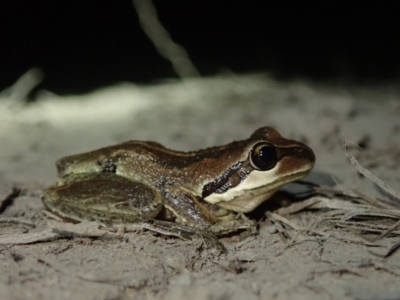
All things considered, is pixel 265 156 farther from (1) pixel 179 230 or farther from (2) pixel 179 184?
(1) pixel 179 230

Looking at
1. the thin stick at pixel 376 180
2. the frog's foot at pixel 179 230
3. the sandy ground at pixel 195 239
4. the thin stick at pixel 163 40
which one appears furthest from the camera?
the thin stick at pixel 163 40

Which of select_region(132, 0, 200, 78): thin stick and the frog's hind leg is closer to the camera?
the frog's hind leg

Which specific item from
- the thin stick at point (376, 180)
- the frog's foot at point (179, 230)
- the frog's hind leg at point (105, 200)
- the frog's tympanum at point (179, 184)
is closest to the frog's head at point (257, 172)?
the frog's tympanum at point (179, 184)

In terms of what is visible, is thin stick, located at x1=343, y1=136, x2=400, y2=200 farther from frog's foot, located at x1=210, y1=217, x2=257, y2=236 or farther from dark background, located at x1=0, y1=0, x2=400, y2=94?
dark background, located at x1=0, y1=0, x2=400, y2=94

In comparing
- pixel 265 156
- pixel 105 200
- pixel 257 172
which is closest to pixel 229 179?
pixel 257 172

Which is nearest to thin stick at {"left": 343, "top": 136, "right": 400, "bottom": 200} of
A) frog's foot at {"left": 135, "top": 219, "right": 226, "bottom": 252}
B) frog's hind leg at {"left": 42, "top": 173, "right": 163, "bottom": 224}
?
frog's foot at {"left": 135, "top": 219, "right": 226, "bottom": 252}

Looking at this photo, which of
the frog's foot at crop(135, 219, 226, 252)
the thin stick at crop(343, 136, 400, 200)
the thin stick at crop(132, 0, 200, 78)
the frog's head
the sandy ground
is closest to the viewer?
the sandy ground

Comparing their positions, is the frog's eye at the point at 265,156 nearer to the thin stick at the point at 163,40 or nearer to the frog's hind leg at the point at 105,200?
the frog's hind leg at the point at 105,200

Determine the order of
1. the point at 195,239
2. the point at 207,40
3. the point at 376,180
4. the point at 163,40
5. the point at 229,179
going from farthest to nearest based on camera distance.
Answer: the point at 207,40 → the point at 163,40 → the point at 229,179 → the point at 376,180 → the point at 195,239
